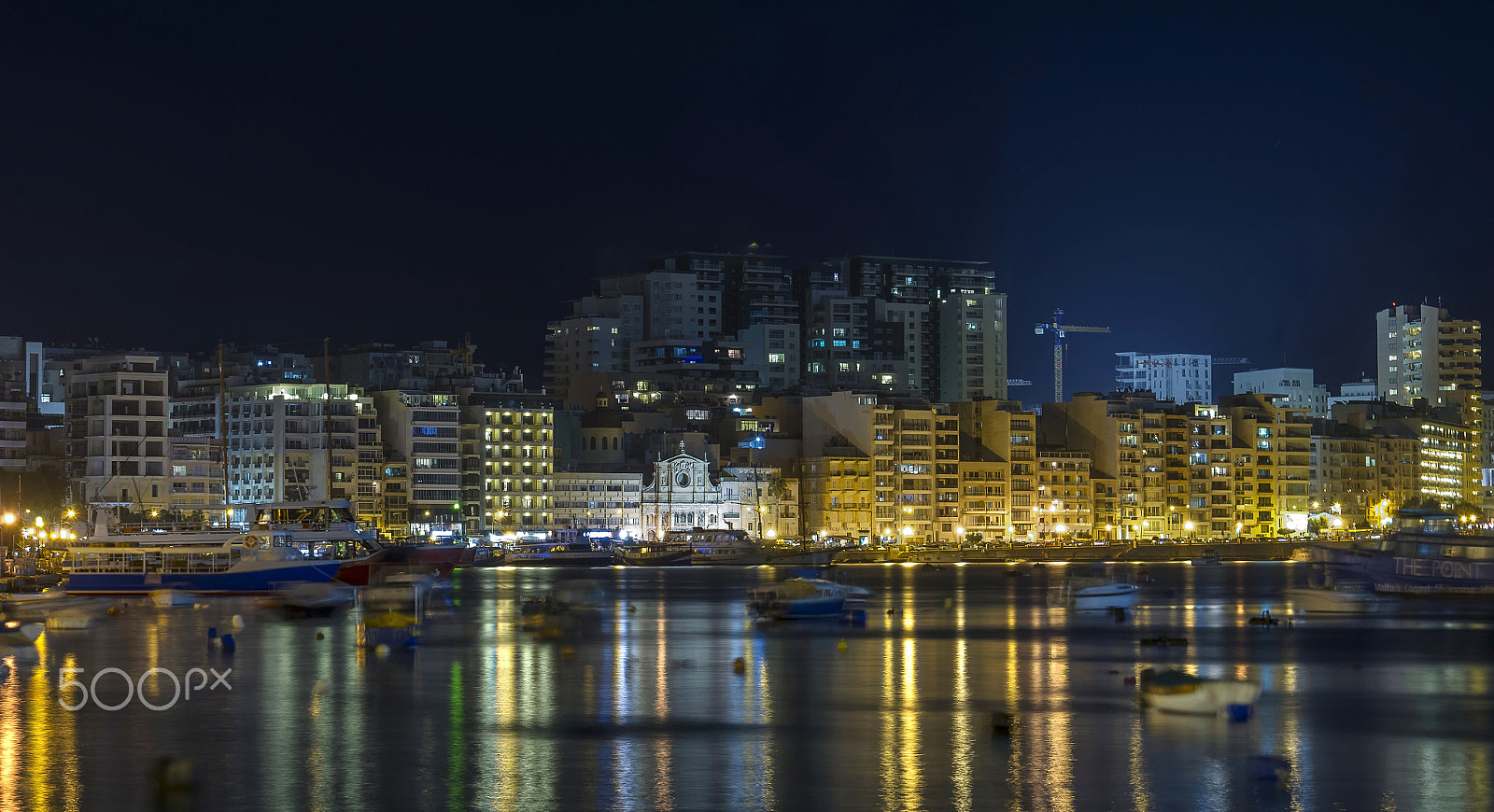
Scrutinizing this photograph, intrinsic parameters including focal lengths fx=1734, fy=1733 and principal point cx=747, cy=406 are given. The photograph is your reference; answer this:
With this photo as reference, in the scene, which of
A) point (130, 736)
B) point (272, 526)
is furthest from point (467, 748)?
point (272, 526)

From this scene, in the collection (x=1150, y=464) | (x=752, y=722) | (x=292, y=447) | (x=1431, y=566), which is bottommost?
(x=752, y=722)

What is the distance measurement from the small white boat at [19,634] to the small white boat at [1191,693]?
3615 cm

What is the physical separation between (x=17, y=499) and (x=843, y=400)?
75673mm

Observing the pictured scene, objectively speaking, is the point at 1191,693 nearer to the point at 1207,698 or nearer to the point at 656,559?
the point at 1207,698

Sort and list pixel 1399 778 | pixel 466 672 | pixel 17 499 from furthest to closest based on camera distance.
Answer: pixel 17 499 < pixel 466 672 < pixel 1399 778

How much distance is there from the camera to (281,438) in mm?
150750

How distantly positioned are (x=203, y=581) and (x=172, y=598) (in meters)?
3.21

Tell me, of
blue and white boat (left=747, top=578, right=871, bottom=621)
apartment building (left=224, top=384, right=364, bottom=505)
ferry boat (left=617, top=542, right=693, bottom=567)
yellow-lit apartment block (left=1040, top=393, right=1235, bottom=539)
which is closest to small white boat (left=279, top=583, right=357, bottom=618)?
blue and white boat (left=747, top=578, right=871, bottom=621)

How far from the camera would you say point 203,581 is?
86062mm

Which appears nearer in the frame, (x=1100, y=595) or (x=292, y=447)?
(x=1100, y=595)

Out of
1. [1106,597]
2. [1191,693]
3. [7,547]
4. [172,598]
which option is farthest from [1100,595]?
[7,547]

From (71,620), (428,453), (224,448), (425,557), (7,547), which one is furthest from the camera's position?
(428,453)

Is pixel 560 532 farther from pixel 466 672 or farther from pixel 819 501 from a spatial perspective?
pixel 466 672

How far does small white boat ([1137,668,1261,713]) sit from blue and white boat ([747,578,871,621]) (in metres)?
30.3
